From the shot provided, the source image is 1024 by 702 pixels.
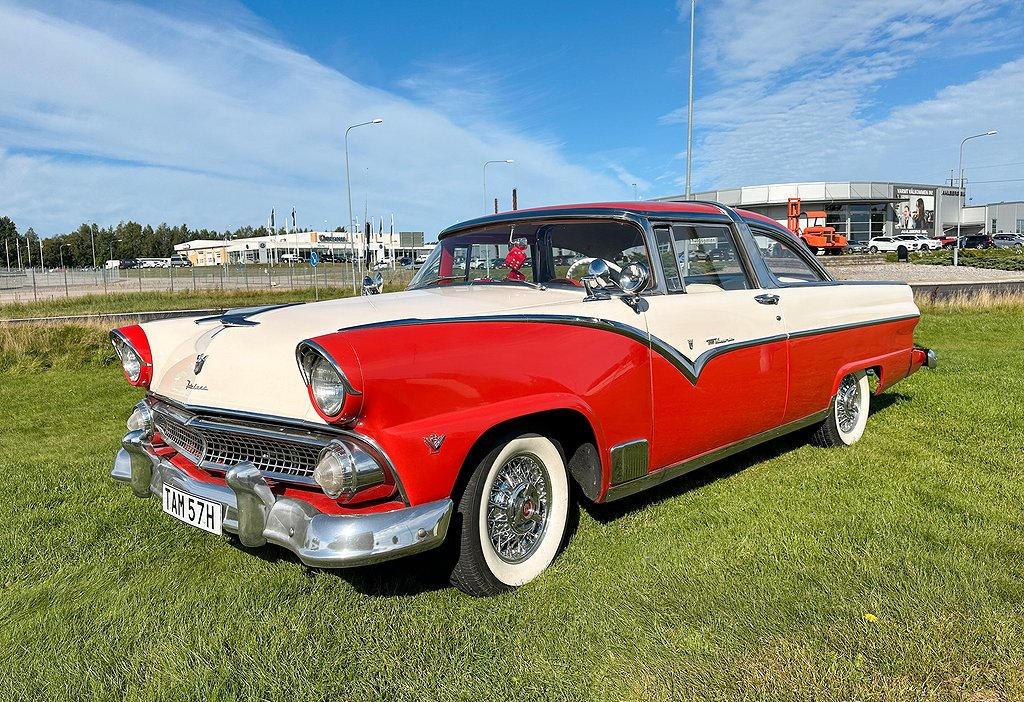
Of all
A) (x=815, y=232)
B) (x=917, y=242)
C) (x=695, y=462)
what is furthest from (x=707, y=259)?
(x=917, y=242)

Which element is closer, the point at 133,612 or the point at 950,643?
the point at 950,643

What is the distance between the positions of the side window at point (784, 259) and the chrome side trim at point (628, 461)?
1.76 m

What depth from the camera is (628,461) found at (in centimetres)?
346

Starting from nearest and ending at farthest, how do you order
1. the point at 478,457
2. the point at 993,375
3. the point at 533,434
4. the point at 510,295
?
1. the point at 478,457
2. the point at 533,434
3. the point at 510,295
4. the point at 993,375

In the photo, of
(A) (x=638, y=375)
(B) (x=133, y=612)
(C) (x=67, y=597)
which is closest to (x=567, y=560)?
(A) (x=638, y=375)

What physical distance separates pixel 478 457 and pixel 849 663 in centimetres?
148

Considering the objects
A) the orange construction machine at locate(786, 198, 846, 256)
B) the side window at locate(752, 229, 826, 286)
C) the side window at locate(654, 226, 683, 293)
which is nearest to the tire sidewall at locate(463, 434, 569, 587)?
the side window at locate(654, 226, 683, 293)

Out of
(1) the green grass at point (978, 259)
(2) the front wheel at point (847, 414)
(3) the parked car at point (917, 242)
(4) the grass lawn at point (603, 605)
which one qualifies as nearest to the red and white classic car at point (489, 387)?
(4) the grass lawn at point (603, 605)

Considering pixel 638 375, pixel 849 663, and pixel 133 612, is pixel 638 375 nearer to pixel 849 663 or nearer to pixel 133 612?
pixel 849 663

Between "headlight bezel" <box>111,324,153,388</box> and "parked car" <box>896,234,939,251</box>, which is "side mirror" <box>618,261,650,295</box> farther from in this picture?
"parked car" <box>896,234,939,251</box>

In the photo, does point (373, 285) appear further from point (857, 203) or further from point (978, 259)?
point (857, 203)

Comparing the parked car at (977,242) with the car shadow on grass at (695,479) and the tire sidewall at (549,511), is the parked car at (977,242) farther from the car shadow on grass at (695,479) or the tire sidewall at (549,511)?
the tire sidewall at (549,511)

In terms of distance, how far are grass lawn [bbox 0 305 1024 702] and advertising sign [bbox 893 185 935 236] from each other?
69416 millimetres

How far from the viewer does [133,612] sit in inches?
120
